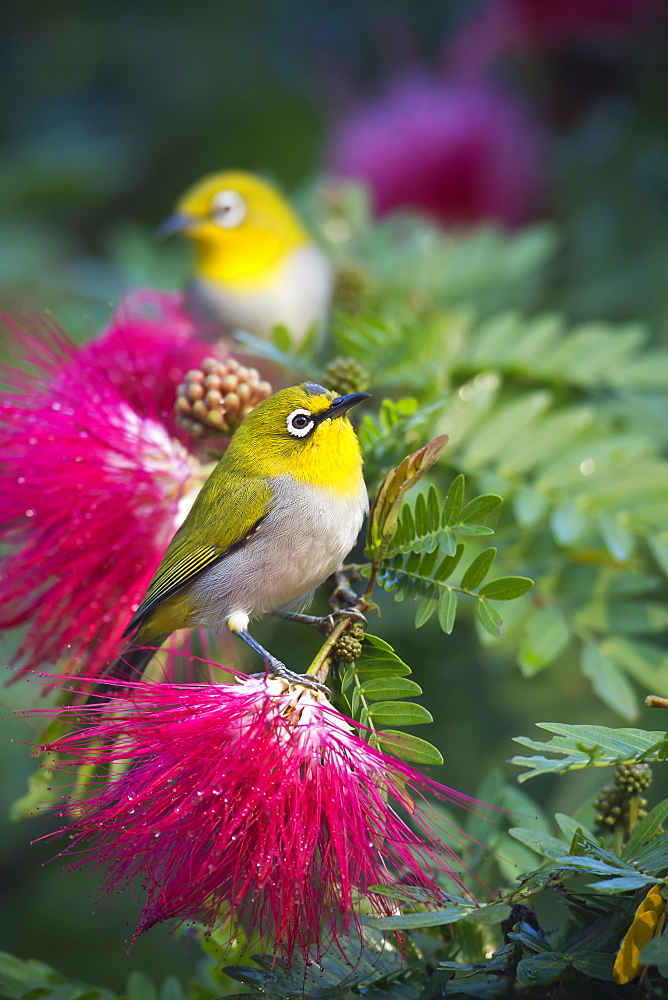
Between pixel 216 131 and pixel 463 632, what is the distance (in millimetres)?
3505

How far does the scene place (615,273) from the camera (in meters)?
3.26

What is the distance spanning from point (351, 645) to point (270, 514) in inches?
13.1

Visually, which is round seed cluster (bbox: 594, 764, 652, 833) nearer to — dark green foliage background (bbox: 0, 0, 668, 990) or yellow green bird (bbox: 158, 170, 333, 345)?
dark green foliage background (bbox: 0, 0, 668, 990)

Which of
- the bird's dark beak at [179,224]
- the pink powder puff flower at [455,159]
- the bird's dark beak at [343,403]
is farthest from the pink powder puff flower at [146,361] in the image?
the pink powder puff flower at [455,159]

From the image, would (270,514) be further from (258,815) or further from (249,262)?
(249,262)

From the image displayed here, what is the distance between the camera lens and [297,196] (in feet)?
11.8

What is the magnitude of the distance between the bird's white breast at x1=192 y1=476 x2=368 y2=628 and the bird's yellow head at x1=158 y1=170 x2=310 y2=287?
1.59m

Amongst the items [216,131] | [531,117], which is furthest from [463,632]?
[216,131]

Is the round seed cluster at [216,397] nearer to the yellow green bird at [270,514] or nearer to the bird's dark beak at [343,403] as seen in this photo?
the yellow green bird at [270,514]

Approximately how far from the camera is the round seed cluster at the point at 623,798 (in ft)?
4.62

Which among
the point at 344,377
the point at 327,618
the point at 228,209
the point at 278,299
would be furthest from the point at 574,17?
the point at 327,618

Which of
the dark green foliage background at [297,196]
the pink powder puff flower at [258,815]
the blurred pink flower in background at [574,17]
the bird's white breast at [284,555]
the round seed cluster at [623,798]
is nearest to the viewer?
the pink powder puff flower at [258,815]

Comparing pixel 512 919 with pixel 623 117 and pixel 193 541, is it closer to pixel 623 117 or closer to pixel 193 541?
pixel 193 541

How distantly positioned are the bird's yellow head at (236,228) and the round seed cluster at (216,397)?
130 cm
